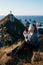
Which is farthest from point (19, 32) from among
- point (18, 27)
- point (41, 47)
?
point (41, 47)

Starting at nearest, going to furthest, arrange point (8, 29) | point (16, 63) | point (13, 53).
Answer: point (16, 63)
point (13, 53)
point (8, 29)

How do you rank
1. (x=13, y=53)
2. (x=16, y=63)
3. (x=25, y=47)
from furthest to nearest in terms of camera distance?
(x=25, y=47) < (x=13, y=53) < (x=16, y=63)

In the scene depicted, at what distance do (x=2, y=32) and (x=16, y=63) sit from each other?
6355 cm

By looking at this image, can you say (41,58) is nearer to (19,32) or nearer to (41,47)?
(41,47)

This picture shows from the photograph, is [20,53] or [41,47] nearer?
[20,53]

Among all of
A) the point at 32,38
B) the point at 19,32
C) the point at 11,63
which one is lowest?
the point at 19,32

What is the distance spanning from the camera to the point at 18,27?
289 ft

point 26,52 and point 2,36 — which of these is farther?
point 2,36

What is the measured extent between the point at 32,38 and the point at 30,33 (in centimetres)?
50

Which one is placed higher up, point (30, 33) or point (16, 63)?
point (30, 33)

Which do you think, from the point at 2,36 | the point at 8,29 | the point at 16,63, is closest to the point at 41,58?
the point at 16,63

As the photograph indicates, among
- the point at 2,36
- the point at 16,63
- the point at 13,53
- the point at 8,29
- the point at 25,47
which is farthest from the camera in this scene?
the point at 8,29

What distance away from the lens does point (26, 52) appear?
20453 millimetres

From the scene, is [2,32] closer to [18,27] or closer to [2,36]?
[2,36]
